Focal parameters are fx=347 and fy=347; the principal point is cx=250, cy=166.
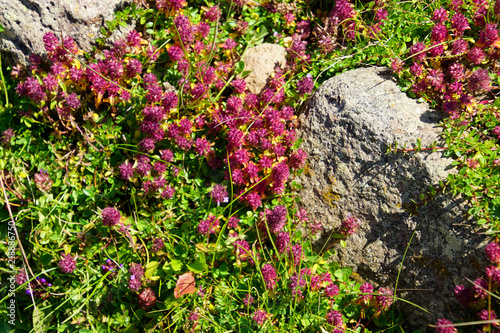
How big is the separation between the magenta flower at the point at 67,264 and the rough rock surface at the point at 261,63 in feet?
9.32

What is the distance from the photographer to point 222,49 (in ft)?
14.9

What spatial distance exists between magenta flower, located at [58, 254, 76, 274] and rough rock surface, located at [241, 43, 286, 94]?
2.84 meters

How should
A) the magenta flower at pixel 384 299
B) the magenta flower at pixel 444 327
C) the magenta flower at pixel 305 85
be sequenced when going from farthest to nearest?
1. the magenta flower at pixel 305 85
2. the magenta flower at pixel 384 299
3. the magenta flower at pixel 444 327

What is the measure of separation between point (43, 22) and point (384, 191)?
14.4 feet

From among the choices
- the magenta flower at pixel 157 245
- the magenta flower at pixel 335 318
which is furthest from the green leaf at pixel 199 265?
the magenta flower at pixel 335 318

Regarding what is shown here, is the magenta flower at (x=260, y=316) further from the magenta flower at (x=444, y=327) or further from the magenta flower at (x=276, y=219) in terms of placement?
the magenta flower at (x=444, y=327)

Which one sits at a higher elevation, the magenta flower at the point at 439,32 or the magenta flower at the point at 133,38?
the magenta flower at the point at 133,38

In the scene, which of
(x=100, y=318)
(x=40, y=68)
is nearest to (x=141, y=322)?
(x=100, y=318)

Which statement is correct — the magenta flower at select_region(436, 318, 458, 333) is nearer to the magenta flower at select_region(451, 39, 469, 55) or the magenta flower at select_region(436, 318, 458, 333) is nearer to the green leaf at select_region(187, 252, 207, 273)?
the green leaf at select_region(187, 252, 207, 273)

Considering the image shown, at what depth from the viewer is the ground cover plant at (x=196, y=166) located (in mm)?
3604

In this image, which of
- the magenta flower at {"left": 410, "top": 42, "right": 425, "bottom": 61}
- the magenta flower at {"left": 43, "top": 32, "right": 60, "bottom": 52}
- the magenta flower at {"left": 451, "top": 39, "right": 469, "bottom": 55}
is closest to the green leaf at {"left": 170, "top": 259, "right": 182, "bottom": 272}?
the magenta flower at {"left": 43, "top": 32, "right": 60, "bottom": 52}

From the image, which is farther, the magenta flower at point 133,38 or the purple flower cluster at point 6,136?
the magenta flower at point 133,38

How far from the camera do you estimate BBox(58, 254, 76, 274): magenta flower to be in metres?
3.63

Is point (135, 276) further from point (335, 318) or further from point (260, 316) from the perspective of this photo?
point (335, 318)
